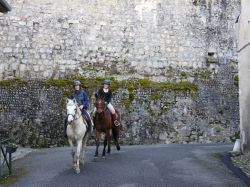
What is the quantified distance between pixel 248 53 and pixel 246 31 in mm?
582

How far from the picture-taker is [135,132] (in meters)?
15.1

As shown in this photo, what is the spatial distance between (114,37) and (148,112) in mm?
3480

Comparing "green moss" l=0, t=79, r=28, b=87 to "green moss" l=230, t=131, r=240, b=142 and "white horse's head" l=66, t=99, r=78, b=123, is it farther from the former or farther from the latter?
"green moss" l=230, t=131, r=240, b=142

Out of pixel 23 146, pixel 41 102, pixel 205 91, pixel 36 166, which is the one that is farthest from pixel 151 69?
pixel 36 166

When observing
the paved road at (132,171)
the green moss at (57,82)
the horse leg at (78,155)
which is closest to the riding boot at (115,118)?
the paved road at (132,171)

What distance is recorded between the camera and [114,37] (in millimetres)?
15852

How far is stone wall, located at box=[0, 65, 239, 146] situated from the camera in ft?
46.5

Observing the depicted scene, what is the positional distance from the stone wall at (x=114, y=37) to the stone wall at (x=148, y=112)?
0.78 meters

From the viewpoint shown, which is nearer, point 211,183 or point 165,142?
point 211,183

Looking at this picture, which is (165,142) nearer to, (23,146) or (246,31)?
(23,146)

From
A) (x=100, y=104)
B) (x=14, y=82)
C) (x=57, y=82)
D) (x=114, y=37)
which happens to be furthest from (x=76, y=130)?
(x=114, y=37)

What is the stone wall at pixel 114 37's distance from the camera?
14.9 meters

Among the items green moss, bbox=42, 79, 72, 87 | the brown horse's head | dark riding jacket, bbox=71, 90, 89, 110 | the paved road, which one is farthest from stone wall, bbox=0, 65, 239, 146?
dark riding jacket, bbox=71, 90, 89, 110

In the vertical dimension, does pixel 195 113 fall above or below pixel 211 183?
above
